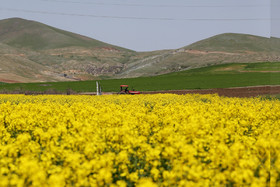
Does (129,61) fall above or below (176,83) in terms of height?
above

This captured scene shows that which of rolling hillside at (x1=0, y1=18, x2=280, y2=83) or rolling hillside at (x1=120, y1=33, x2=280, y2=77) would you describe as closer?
rolling hillside at (x1=0, y1=18, x2=280, y2=83)

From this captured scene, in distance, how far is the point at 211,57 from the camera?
476 feet

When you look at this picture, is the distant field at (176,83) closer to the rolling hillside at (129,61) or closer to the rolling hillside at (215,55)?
the rolling hillside at (215,55)

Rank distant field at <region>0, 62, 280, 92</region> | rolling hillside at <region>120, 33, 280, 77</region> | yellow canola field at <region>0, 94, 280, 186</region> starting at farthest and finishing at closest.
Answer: rolling hillside at <region>120, 33, 280, 77</region> → distant field at <region>0, 62, 280, 92</region> → yellow canola field at <region>0, 94, 280, 186</region>

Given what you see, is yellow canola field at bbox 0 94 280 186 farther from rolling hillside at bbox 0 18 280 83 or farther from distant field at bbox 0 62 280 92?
rolling hillside at bbox 0 18 280 83

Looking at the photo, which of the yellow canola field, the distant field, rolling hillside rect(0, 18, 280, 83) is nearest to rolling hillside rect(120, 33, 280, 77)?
rolling hillside rect(0, 18, 280, 83)

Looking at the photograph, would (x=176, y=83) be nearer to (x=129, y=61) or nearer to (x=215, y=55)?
(x=215, y=55)

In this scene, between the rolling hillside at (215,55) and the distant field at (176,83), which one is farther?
the rolling hillside at (215,55)

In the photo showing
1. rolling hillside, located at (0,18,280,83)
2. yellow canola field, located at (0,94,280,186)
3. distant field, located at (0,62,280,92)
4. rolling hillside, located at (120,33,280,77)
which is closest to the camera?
yellow canola field, located at (0,94,280,186)

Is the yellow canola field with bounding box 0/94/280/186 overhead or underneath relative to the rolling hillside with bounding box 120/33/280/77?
underneath

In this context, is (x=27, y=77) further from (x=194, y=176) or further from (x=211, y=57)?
(x=194, y=176)

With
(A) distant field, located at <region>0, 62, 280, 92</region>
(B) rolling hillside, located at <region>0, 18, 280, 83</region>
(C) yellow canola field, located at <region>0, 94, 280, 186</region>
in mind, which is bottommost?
(C) yellow canola field, located at <region>0, 94, 280, 186</region>

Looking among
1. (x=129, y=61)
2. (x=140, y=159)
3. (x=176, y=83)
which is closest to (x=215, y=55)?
(x=129, y=61)

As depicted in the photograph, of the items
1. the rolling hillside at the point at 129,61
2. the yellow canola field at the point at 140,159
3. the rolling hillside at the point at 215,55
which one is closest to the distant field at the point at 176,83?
the rolling hillside at the point at 215,55
